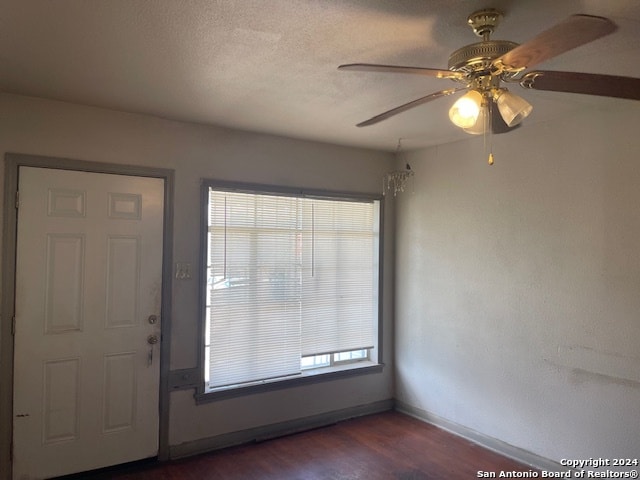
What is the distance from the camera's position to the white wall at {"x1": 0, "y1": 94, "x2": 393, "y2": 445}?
304 centimetres

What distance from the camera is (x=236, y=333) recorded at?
146 inches

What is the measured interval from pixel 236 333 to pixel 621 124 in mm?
3099

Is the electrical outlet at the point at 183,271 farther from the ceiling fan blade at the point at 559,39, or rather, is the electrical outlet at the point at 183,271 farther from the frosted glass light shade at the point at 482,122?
the ceiling fan blade at the point at 559,39

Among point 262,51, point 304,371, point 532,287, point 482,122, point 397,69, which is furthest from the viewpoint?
point 304,371

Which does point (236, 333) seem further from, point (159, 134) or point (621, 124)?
point (621, 124)

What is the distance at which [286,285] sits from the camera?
3986 millimetres

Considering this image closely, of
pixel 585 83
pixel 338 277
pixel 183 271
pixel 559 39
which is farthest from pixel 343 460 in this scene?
pixel 559 39

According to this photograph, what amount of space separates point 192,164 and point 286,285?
128 centimetres

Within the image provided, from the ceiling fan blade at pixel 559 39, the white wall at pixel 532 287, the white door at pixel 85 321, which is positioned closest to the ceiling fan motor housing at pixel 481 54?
the ceiling fan blade at pixel 559 39

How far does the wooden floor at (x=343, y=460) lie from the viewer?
Result: 10.5 feet

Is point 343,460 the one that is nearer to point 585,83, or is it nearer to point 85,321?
point 85,321

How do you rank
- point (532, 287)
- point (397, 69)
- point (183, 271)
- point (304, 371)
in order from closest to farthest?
point (397, 69)
point (532, 287)
point (183, 271)
point (304, 371)

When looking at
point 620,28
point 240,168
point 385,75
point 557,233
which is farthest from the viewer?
point 240,168

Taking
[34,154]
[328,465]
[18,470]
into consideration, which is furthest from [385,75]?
[18,470]
